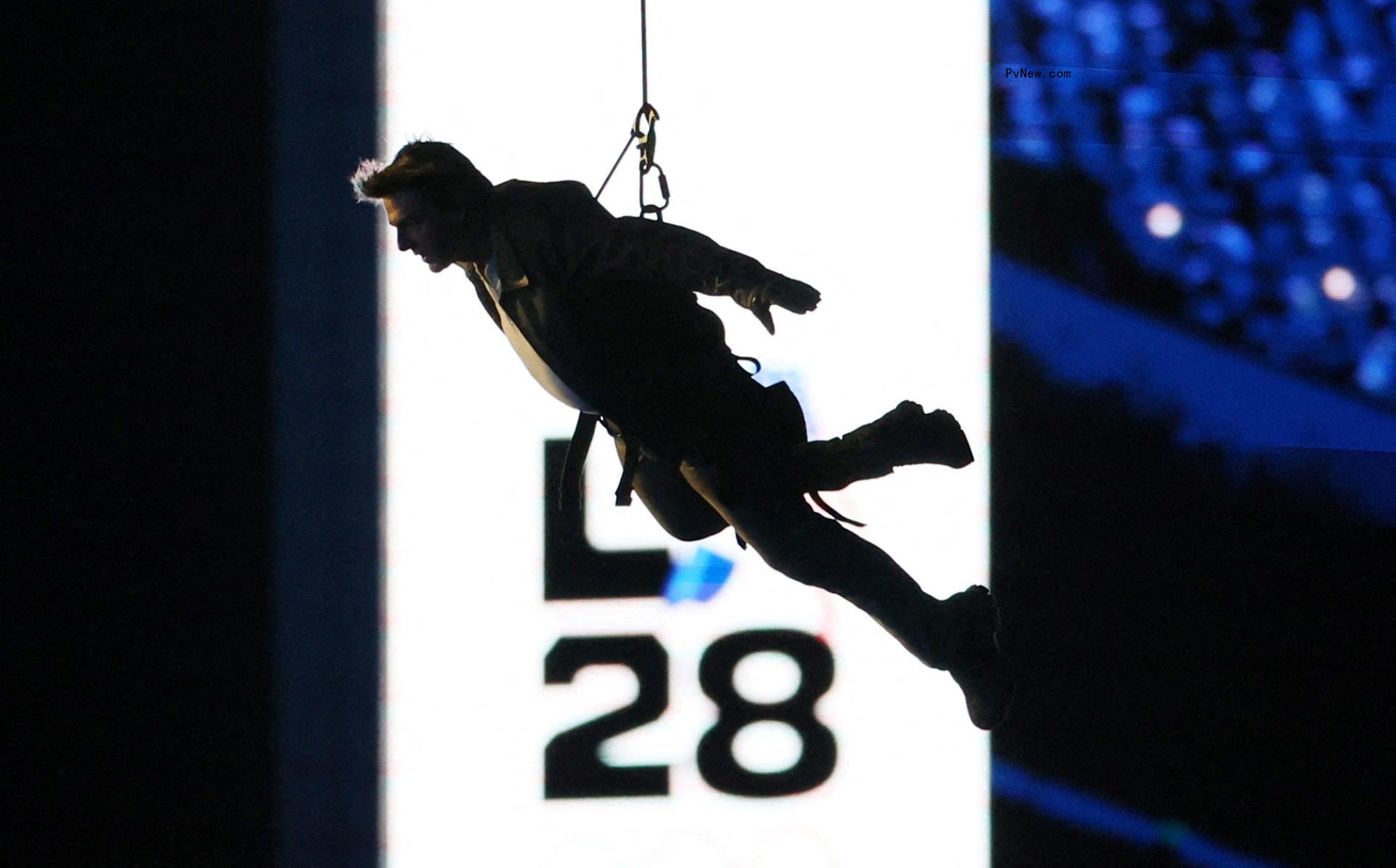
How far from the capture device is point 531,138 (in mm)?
2779

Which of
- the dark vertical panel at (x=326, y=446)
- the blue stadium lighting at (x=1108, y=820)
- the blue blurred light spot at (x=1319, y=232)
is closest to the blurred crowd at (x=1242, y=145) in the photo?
the blue blurred light spot at (x=1319, y=232)

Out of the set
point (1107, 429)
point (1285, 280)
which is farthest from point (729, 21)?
point (1285, 280)

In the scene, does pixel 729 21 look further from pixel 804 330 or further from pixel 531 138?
pixel 804 330

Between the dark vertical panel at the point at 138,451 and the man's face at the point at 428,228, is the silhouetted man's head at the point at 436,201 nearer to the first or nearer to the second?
the man's face at the point at 428,228

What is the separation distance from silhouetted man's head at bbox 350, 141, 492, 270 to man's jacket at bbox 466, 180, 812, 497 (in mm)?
26

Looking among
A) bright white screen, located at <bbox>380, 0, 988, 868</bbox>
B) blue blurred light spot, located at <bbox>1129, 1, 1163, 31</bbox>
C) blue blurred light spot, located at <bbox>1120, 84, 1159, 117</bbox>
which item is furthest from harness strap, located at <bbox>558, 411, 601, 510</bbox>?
blue blurred light spot, located at <bbox>1129, 1, 1163, 31</bbox>

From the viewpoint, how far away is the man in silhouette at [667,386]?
5.23ft

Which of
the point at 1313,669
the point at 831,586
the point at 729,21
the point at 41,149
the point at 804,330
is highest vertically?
the point at 729,21

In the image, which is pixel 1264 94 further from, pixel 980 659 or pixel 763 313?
pixel 763 313

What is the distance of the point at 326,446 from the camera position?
2.81 m

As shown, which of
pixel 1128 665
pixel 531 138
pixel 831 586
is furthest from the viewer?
pixel 1128 665

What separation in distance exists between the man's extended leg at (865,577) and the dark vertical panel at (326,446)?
1330mm

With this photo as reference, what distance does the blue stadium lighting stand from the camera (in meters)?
2.97

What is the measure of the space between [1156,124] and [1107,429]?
713 millimetres
